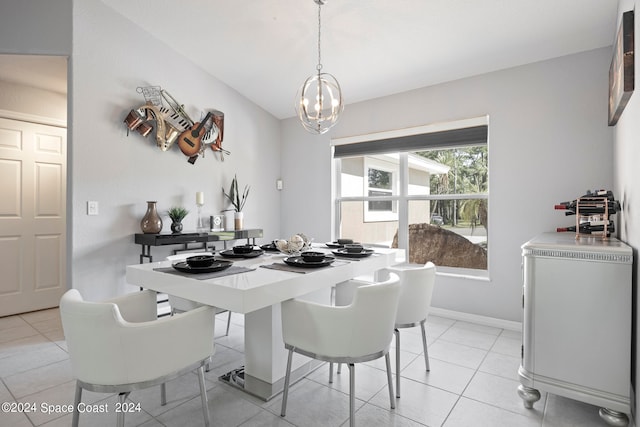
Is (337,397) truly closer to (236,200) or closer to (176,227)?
(176,227)

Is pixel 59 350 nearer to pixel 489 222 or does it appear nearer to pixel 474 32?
pixel 489 222

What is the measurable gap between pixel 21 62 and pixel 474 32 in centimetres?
391

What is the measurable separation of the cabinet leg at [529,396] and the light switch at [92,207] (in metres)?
3.41

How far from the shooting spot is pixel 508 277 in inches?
124

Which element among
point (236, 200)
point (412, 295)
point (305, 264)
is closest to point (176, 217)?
point (236, 200)

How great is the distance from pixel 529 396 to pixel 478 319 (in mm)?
1473

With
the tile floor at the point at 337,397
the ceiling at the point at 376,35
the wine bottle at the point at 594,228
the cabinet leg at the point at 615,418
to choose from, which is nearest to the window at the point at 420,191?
the ceiling at the point at 376,35

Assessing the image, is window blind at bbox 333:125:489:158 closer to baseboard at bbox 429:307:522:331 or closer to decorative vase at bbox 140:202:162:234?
baseboard at bbox 429:307:522:331

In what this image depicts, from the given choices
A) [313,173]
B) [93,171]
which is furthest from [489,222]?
[93,171]

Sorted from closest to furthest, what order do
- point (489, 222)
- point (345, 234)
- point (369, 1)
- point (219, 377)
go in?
point (219, 377), point (369, 1), point (489, 222), point (345, 234)

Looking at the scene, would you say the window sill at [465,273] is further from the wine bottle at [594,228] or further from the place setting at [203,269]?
the place setting at [203,269]

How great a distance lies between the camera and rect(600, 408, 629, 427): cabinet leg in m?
1.67

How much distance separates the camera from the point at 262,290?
138cm

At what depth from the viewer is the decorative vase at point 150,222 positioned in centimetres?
322
